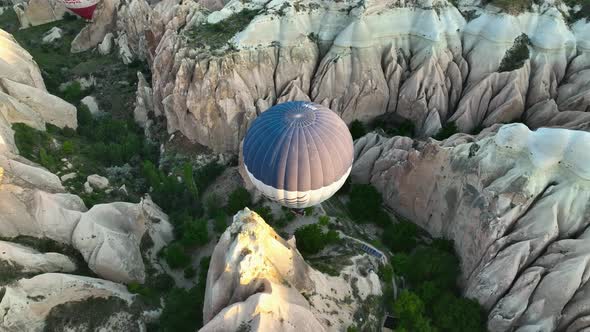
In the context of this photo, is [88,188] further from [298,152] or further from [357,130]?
[357,130]

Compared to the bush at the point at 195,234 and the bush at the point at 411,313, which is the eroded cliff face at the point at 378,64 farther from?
the bush at the point at 411,313

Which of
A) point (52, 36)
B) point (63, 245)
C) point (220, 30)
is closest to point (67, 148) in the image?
point (63, 245)

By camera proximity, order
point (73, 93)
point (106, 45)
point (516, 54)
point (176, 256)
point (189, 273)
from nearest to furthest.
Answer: point (176, 256), point (189, 273), point (516, 54), point (73, 93), point (106, 45)

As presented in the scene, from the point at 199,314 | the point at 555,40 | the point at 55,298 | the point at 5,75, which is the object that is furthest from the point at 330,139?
the point at 5,75

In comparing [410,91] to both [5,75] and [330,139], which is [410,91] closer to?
[330,139]

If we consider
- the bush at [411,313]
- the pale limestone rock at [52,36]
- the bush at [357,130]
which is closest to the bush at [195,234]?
the bush at [411,313]
